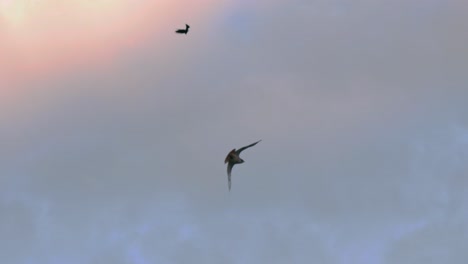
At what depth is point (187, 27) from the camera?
3248 inches

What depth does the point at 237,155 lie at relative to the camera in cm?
6084

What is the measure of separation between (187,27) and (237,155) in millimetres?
27230

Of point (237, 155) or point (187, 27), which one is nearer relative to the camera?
point (237, 155)

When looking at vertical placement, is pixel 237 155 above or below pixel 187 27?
below
